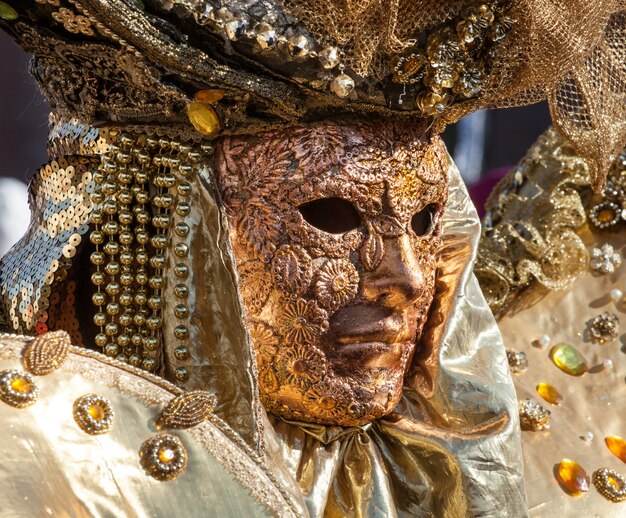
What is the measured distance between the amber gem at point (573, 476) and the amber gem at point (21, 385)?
104 cm

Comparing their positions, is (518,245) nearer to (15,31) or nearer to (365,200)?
(365,200)

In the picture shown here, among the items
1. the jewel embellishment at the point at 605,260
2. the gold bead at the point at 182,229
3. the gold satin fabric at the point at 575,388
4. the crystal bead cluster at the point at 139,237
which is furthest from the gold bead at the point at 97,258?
the jewel embellishment at the point at 605,260

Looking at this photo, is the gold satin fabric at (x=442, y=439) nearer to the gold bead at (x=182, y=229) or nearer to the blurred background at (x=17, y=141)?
the gold bead at (x=182, y=229)

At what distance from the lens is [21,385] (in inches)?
42.9

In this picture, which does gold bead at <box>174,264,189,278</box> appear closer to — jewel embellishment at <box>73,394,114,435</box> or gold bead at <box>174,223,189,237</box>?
gold bead at <box>174,223,189,237</box>

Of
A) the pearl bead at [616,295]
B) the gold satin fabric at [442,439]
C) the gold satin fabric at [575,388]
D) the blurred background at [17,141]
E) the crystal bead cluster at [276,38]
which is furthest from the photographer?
the blurred background at [17,141]

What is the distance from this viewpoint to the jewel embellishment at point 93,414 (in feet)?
3.67

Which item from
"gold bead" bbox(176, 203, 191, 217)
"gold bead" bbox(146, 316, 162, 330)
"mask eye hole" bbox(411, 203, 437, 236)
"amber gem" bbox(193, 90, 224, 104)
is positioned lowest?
"gold bead" bbox(146, 316, 162, 330)

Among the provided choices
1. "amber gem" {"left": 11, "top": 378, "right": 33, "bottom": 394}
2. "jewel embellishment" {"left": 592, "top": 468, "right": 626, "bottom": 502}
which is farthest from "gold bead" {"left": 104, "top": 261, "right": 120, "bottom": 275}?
"jewel embellishment" {"left": 592, "top": 468, "right": 626, "bottom": 502}

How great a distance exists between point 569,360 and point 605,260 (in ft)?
0.73

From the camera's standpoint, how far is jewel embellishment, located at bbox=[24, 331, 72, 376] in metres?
1.11

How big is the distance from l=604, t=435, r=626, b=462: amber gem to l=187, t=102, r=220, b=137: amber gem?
968 millimetres

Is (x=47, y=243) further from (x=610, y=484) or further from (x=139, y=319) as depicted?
(x=610, y=484)

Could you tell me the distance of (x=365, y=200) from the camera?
1400 mm
